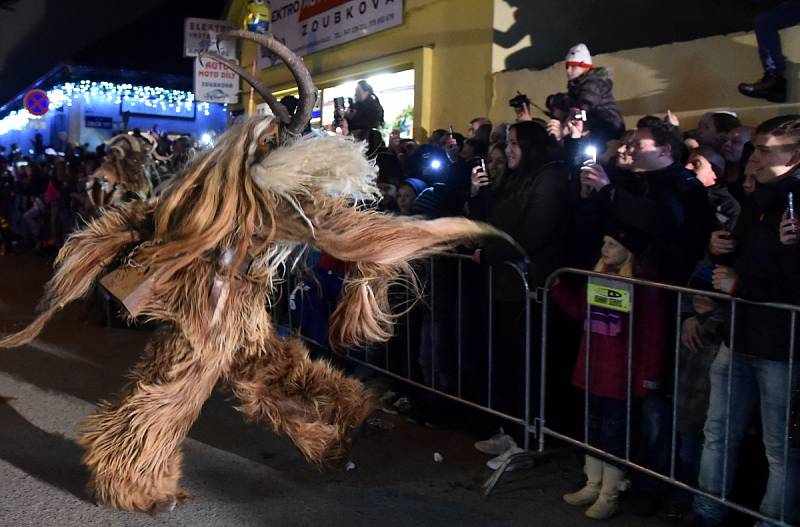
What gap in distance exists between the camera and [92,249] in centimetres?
343

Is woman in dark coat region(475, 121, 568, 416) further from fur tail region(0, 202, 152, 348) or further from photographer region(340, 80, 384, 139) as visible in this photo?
photographer region(340, 80, 384, 139)

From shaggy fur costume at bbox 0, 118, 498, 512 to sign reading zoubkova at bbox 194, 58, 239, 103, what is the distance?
327 inches

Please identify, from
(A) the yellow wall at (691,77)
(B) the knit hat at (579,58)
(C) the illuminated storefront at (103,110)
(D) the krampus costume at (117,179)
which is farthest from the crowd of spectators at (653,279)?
(C) the illuminated storefront at (103,110)

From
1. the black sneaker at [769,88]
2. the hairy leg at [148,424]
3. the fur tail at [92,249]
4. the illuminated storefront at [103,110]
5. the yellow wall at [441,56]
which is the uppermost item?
the illuminated storefront at [103,110]

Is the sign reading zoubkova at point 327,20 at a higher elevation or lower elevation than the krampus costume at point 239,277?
higher

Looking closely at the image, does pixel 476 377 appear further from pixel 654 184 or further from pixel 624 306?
pixel 654 184

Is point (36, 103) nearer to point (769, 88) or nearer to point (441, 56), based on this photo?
point (441, 56)

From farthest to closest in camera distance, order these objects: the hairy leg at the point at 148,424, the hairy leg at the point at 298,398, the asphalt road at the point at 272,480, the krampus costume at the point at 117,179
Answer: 1. the krampus costume at the point at 117,179
2. the asphalt road at the point at 272,480
3. the hairy leg at the point at 298,398
4. the hairy leg at the point at 148,424

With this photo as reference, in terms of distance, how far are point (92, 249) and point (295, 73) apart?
4.08 ft

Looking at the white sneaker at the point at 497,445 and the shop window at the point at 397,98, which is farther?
the shop window at the point at 397,98

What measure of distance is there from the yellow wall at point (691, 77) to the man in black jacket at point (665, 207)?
5.80ft

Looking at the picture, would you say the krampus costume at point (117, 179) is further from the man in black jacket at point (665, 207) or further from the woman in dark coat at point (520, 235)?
the man in black jacket at point (665, 207)

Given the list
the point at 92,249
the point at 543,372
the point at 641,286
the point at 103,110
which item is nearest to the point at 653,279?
the point at 641,286

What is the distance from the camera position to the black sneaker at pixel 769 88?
198 inches
